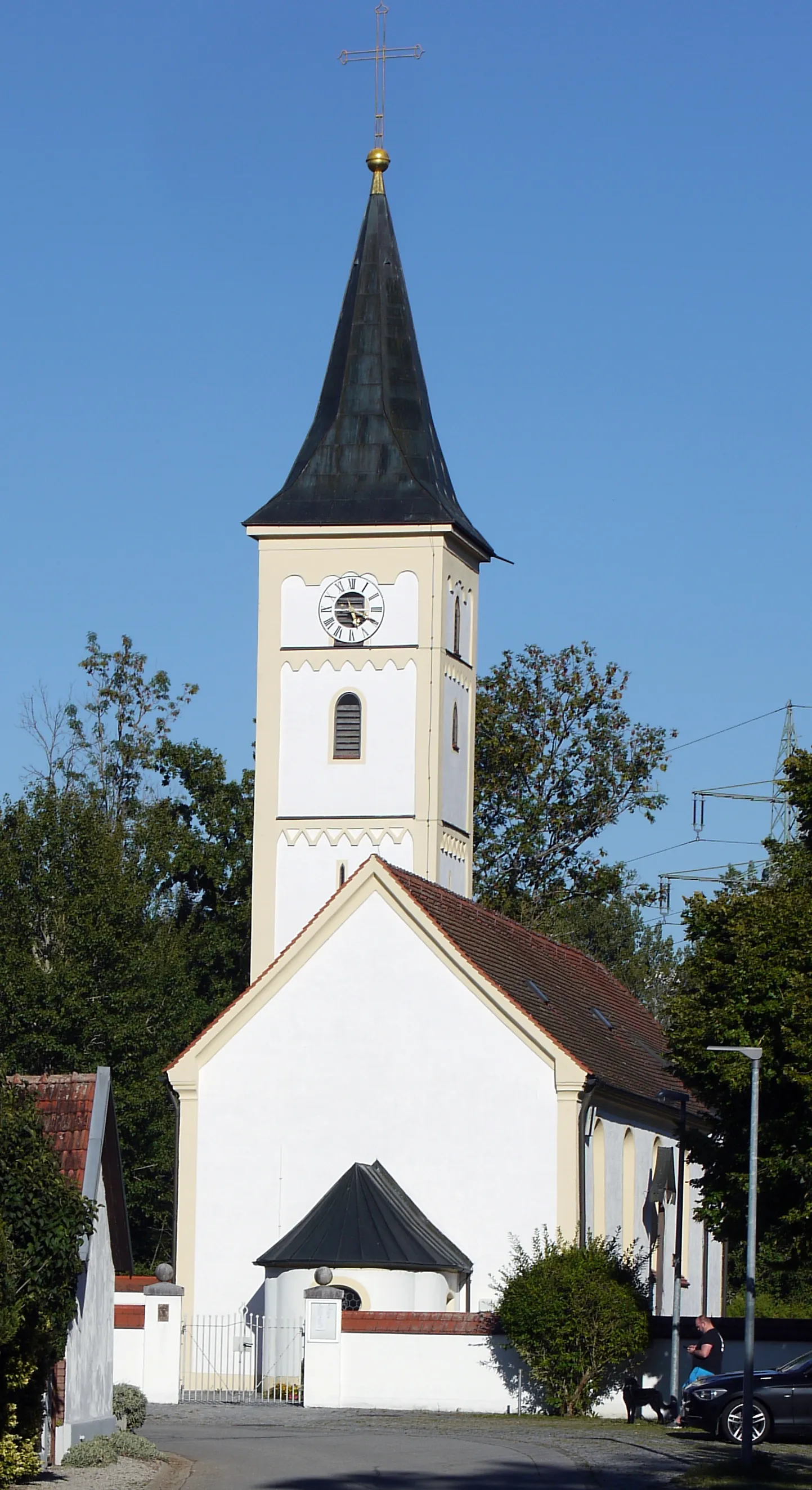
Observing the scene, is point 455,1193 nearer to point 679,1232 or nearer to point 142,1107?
point 679,1232

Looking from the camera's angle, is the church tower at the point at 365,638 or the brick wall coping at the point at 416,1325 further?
the church tower at the point at 365,638

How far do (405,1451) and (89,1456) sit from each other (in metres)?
4.40

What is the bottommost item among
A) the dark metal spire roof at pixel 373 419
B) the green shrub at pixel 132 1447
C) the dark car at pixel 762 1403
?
the dark car at pixel 762 1403

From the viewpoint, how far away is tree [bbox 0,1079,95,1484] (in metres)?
19.8

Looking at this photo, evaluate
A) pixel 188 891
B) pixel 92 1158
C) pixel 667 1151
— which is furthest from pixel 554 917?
pixel 92 1158

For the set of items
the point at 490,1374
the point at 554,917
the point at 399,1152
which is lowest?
the point at 490,1374

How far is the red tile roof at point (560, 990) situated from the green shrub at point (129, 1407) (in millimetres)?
12324

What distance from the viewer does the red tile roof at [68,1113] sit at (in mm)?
23219

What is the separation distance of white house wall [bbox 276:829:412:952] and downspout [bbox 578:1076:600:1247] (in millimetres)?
9623

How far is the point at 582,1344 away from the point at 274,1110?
8.16 m

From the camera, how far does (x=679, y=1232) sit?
3516 cm

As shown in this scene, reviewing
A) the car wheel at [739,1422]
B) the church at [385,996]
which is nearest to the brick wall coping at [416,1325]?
the church at [385,996]

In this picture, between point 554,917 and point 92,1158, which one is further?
point 554,917

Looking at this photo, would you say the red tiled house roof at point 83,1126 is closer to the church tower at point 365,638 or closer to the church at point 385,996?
the church at point 385,996
